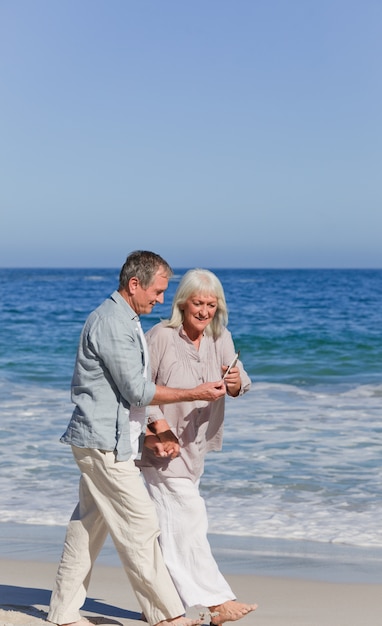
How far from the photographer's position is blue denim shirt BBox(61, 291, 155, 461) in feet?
11.8

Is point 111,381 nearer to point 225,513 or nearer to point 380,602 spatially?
point 380,602

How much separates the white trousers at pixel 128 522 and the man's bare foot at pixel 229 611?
27cm

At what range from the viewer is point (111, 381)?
145 inches

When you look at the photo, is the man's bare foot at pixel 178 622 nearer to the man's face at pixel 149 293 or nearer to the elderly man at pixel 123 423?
the elderly man at pixel 123 423

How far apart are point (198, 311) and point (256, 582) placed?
5.42 ft

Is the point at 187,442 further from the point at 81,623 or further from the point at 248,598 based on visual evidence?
the point at 248,598

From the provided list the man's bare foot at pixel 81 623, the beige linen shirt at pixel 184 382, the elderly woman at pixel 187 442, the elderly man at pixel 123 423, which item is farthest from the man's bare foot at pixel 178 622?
the beige linen shirt at pixel 184 382

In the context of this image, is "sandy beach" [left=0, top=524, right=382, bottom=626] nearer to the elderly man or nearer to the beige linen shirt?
the elderly man

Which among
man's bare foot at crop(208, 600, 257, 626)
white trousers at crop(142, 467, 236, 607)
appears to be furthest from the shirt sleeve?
man's bare foot at crop(208, 600, 257, 626)

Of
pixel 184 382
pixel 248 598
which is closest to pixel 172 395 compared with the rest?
pixel 184 382

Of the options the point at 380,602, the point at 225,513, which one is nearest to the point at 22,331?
the point at 225,513

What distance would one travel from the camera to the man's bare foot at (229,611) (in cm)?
399

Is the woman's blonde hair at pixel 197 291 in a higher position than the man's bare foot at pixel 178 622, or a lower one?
higher

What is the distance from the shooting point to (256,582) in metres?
4.86
